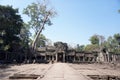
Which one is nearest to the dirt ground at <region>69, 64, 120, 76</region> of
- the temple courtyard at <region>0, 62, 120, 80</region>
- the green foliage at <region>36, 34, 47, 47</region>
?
the temple courtyard at <region>0, 62, 120, 80</region>

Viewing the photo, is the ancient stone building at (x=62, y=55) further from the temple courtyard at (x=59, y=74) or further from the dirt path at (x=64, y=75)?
the dirt path at (x=64, y=75)

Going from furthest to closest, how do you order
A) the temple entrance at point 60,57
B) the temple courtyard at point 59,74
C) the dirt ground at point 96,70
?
the temple entrance at point 60,57 < the dirt ground at point 96,70 < the temple courtyard at point 59,74

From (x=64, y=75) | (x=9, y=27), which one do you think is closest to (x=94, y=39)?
(x=9, y=27)

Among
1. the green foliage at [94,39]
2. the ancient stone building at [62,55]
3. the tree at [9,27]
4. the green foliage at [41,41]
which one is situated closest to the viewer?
the tree at [9,27]

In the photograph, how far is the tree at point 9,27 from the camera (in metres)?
41.8

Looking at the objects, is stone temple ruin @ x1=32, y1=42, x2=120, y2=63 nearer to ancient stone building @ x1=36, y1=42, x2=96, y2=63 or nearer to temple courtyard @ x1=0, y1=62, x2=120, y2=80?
ancient stone building @ x1=36, y1=42, x2=96, y2=63

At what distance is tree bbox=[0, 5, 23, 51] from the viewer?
41.8m

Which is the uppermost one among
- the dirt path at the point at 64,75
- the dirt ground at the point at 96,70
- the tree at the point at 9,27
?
the tree at the point at 9,27

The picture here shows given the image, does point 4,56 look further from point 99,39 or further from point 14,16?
point 99,39

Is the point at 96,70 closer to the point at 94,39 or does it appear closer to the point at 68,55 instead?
the point at 68,55

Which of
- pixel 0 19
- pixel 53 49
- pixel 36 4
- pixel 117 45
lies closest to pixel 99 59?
pixel 53 49

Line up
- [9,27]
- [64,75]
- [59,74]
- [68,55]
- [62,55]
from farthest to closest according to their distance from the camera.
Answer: [68,55] → [62,55] → [9,27] → [59,74] → [64,75]

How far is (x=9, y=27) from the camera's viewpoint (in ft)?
142

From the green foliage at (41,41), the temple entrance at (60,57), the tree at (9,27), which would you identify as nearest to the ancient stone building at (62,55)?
the temple entrance at (60,57)
